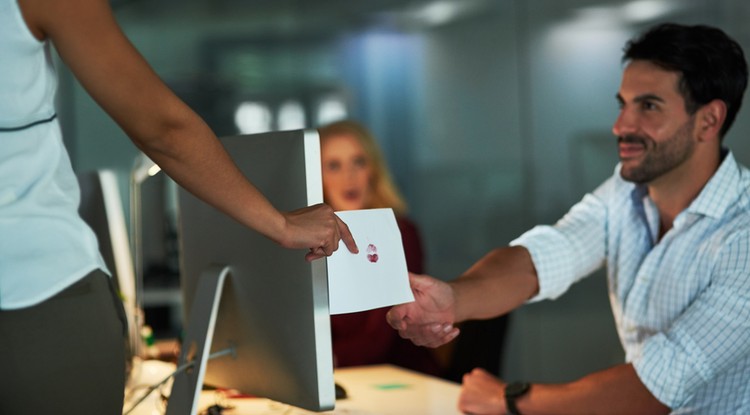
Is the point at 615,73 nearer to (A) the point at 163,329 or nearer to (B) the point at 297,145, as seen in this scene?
(B) the point at 297,145

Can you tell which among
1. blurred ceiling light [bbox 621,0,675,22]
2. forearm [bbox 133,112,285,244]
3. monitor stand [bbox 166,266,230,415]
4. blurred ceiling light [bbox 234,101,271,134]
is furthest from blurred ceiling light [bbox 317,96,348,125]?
forearm [bbox 133,112,285,244]

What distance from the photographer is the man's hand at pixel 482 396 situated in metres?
2.16

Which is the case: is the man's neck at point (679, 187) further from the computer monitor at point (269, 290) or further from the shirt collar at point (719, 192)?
the computer monitor at point (269, 290)

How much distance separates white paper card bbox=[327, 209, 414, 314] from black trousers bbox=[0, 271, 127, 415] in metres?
0.36

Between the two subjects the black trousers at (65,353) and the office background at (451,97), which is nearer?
the black trousers at (65,353)

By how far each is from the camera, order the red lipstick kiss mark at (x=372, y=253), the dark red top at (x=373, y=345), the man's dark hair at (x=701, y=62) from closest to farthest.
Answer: the red lipstick kiss mark at (x=372, y=253) → the man's dark hair at (x=701, y=62) → the dark red top at (x=373, y=345)

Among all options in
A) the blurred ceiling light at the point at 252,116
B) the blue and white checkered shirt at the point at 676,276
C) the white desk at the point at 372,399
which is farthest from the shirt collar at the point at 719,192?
the blurred ceiling light at the point at 252,116

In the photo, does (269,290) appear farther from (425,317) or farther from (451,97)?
(451,97)

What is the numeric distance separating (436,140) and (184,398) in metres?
4.00

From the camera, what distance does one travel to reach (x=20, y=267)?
1167 millimetres

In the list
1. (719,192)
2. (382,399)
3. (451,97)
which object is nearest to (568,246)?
(719,192)

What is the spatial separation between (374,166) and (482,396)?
209 cm

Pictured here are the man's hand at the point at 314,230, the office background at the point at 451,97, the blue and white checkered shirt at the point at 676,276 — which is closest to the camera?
the man's hand at the point at 314,230

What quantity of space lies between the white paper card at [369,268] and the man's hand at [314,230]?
0.14ft
